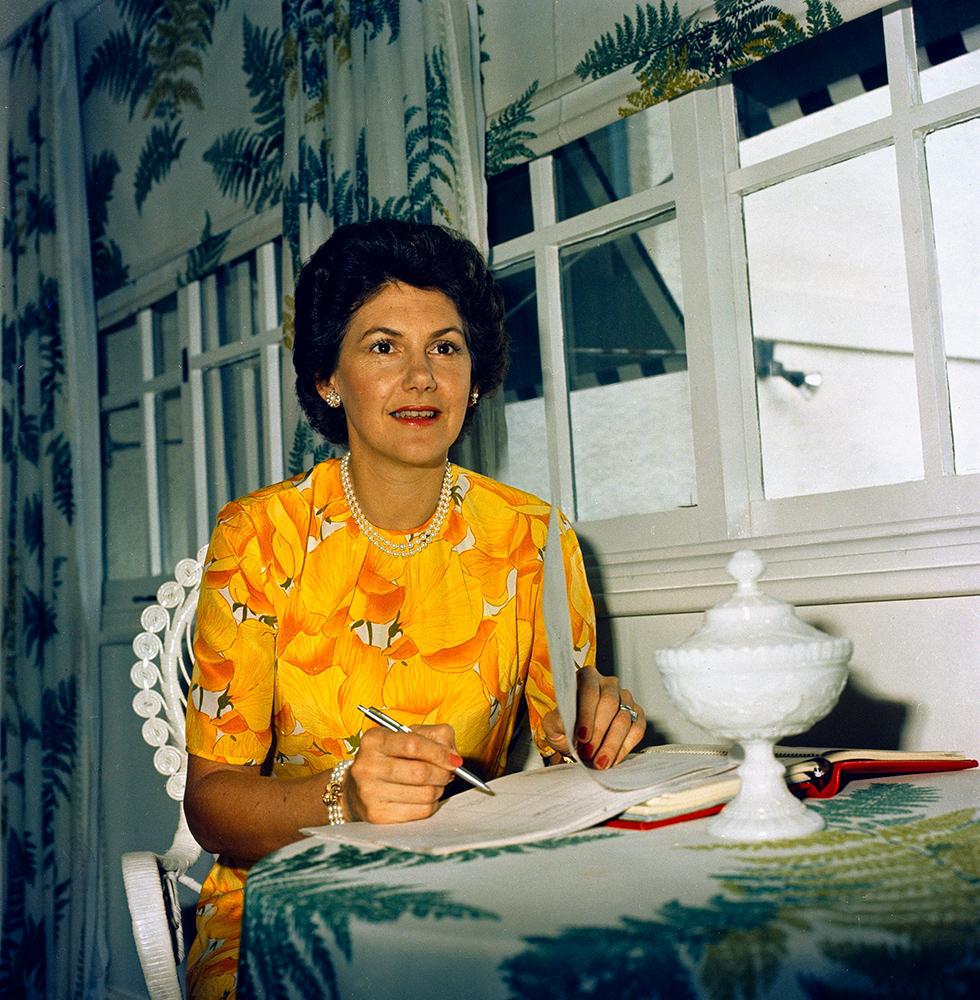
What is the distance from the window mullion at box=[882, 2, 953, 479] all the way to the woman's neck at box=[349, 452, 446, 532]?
772 millimetres

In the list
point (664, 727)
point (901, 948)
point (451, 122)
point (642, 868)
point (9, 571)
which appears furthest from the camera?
point (9, 571)

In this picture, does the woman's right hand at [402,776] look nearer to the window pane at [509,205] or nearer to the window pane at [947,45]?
the window pane at [947,45]

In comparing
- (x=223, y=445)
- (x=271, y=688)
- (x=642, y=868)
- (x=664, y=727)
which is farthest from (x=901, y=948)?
(x=223, y=445)

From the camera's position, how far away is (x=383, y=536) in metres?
1.69

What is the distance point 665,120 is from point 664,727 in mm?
1181

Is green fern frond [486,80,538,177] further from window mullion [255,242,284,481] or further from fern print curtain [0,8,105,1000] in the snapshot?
fern print curtain [0,8,105,1000]

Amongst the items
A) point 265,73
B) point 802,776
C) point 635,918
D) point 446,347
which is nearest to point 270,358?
point 265,73

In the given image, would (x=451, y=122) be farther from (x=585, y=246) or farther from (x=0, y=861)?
(x=0, y=861)

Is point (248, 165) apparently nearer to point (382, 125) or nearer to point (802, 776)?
point (382, 125)

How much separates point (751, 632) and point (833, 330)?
4.30 ft

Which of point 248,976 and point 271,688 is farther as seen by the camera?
point 271,688

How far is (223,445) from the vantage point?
3457 millimetres

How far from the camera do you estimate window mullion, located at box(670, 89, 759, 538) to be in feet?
6.42

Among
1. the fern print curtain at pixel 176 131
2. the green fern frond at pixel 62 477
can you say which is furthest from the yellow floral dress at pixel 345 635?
the green fern frond at pixel 62 477
